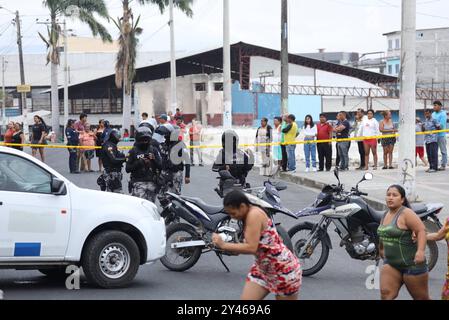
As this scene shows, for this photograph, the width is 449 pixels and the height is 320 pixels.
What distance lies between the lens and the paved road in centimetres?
955

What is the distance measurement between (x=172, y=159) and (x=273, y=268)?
7.99 metres

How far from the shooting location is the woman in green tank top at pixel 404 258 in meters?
7.63

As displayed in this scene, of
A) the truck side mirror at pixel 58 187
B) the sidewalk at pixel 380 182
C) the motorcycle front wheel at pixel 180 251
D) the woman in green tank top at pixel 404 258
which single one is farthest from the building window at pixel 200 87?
the woman in green tank top at pixel 404 258

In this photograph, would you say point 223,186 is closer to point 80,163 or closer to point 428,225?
point 428,225

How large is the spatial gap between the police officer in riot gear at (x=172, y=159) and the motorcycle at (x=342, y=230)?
375cm

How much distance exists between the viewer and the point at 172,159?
1463cm

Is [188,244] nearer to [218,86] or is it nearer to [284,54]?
[284,54]

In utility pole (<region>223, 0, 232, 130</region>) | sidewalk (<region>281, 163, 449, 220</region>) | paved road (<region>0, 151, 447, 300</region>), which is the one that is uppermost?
utility pole (<region>223, 0, 232, 130</region>)

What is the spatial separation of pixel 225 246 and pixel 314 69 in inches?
2447

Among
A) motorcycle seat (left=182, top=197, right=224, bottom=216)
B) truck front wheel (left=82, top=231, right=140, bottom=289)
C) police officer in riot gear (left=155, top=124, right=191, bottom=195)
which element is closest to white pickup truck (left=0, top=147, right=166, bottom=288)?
truck front wheel (left=82, top=231, right=140, bottom=289)

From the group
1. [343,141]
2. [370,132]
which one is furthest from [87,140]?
[370,132]

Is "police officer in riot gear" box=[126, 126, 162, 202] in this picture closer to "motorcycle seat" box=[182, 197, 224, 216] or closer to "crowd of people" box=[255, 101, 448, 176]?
"motorcycle seat" box=[182, 197, 224, 216]

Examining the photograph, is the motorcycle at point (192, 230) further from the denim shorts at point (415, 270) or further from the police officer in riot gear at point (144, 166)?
the denim shorts at point (415, 270)
